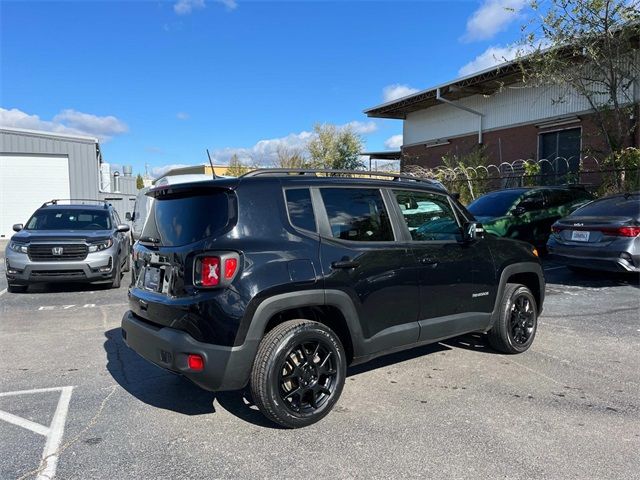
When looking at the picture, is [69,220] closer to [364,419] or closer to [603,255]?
[364,419]

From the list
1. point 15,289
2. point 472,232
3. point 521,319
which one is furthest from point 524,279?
point 15,289

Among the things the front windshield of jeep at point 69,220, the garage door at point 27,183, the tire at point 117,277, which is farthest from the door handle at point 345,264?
the garage door at point 27,183

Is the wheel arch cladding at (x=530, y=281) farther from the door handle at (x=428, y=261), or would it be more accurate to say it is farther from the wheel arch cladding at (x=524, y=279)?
the door handle at (x=428, y=261)

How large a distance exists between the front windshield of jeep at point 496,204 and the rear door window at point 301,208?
8122 millimetres

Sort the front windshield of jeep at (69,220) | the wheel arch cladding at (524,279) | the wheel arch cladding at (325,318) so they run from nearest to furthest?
the wheel arch cladding at (325,318) < the wheel arch cladding at (524,279) < the front windshield of jeep at (69,220)

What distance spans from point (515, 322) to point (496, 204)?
6650 millimetres

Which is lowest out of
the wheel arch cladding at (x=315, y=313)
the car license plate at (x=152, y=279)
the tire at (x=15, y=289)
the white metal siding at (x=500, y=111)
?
the tire at (x=15, y=289)

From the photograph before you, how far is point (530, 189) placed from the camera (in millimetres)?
11320

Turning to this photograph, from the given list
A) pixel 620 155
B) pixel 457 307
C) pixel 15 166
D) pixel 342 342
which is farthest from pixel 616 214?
pixel 15 166

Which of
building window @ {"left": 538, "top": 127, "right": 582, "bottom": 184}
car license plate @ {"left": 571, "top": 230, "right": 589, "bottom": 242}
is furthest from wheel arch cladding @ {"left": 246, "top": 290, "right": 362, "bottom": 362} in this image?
building window @ {"left": 538, "top": 127, "right": 582, "bottom": 184}

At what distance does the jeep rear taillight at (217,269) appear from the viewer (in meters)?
3.25

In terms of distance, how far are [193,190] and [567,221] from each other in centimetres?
716

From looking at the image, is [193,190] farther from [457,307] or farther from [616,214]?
[616,214]

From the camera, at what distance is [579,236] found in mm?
8383
